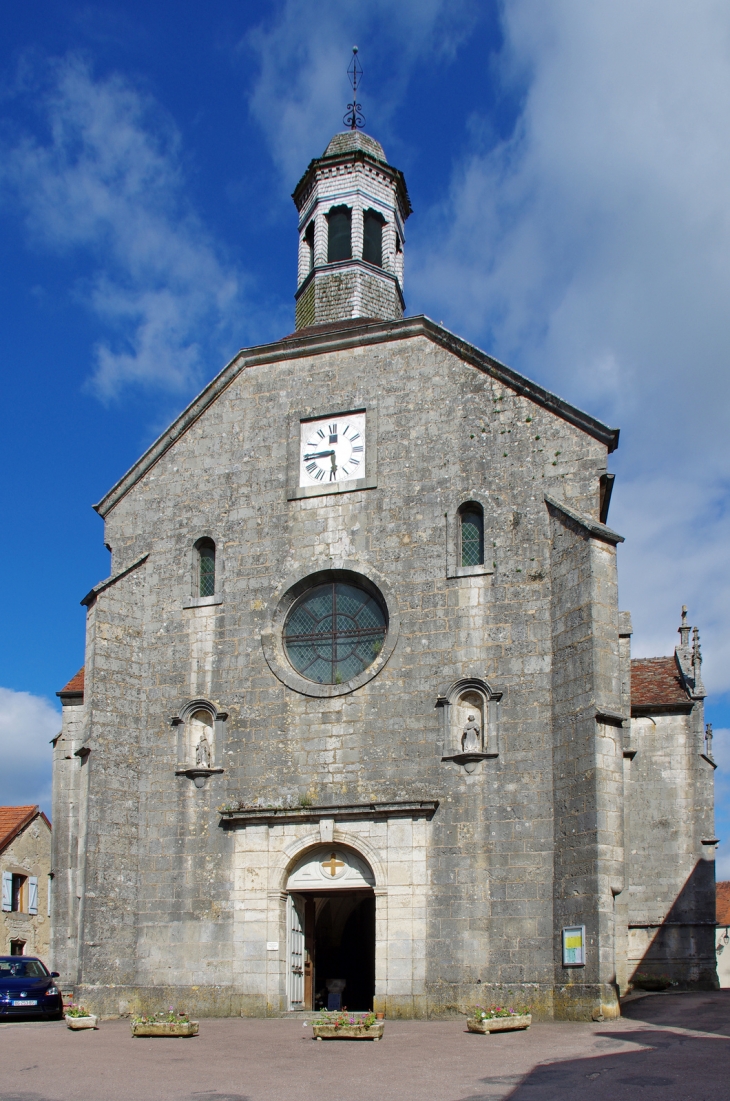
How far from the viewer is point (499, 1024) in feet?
46.9

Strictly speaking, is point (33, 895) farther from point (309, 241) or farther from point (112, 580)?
point (309, 241)

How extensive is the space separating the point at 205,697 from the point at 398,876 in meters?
4.61

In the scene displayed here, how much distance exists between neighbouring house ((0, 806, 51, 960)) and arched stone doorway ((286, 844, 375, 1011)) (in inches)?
501

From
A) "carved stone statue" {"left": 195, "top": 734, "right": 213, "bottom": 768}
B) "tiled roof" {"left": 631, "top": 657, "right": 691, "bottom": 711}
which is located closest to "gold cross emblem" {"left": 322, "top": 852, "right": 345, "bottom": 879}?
"carved stone statue" {"left": 195, "top": 734, "right": 213, "bottom": 768}

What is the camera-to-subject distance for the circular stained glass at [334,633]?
18906 millimetres

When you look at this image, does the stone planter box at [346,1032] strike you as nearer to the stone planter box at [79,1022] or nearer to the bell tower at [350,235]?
the stone planter box at [79,1022]

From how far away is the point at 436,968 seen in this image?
16.5 meters

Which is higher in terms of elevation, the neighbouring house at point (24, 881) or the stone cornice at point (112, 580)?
the stone cornice at point (112, 580)

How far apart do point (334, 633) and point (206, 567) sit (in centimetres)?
285

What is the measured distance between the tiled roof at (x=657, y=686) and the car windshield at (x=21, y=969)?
12.4 meters

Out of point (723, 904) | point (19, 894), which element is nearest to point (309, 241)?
point (19, 894)

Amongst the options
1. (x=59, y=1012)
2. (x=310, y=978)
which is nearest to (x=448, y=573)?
(x=310, y=978)

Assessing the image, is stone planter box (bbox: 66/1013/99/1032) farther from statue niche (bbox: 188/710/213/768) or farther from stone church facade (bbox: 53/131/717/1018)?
statue niche (bbox: 188/710/213/768)

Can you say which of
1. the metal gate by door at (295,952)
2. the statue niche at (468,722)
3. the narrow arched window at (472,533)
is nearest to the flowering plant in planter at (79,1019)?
the metal gate by door at (295,952)
